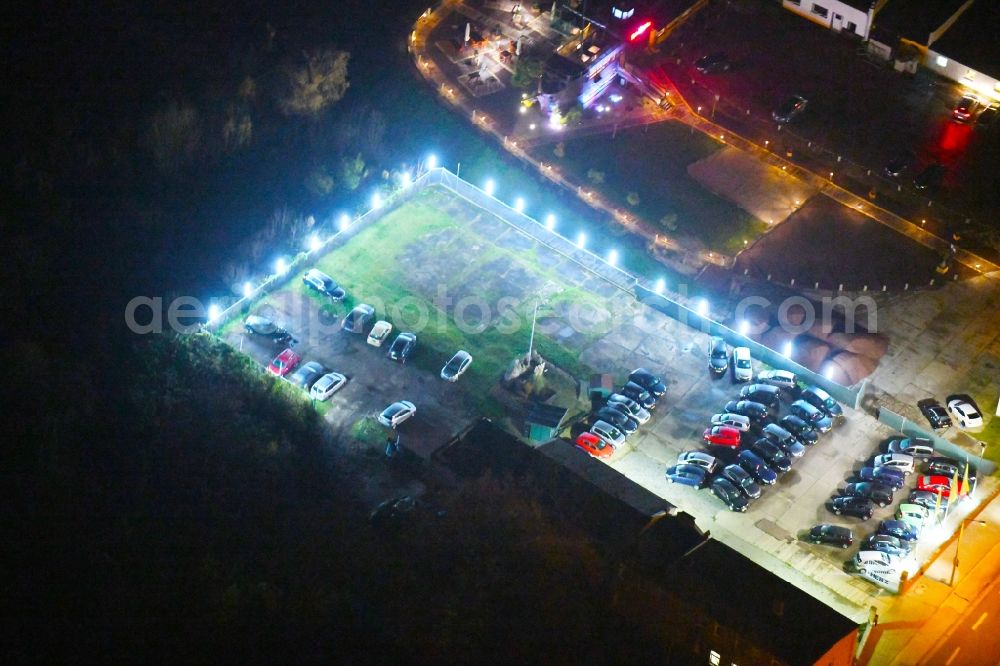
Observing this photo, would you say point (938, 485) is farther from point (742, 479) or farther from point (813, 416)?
point (742, 479)

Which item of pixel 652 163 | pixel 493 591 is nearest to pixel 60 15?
pixel 652 163

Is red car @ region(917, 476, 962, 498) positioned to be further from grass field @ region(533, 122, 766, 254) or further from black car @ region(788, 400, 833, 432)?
grass field @ region(533, 122, 766, 254)

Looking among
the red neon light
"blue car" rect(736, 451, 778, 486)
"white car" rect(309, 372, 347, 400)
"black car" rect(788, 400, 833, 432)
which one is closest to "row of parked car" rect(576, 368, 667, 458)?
"blue car" rect(736, 451, 778, 486)

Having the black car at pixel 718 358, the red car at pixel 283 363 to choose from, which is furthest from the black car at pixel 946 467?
the red car at pixel 283 363

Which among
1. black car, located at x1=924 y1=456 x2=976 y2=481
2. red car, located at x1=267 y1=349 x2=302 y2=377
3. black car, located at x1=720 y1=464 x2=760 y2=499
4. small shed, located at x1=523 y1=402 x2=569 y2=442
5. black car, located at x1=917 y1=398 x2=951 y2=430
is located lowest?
red car, located at x1=267 y1=349 x2=302 y2=377

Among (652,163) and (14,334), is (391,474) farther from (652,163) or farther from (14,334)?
(652,163)

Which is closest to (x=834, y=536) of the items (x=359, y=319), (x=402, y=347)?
(x=402, y=347)
